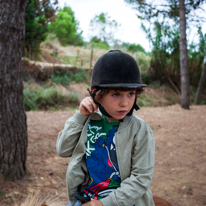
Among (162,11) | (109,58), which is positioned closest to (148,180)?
(109,58)

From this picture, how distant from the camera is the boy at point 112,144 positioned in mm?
1337

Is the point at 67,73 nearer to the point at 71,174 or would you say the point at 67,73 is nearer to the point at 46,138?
the point at 46,138

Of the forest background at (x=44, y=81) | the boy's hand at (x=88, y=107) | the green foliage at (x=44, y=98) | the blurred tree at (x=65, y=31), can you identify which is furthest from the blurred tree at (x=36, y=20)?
the blurred tree at (x=65, y=31)

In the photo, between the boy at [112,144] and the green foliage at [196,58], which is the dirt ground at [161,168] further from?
the green foliage at [196,58]

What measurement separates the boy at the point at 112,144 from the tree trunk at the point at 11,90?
1634 mm

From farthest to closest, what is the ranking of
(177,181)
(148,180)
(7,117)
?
1. (177,181)
2. (7,117)
3. (148,180)

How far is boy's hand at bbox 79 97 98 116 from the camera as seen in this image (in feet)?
4.64

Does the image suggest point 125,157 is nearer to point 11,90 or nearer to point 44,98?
point 11,90

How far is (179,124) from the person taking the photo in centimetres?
681

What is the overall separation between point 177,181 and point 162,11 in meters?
10.6

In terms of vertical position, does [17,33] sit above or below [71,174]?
above

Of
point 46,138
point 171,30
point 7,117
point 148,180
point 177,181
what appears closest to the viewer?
point 148,180

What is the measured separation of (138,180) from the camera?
4.37 feet

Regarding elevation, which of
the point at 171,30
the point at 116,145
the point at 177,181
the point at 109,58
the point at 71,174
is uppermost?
the point at 171,30
